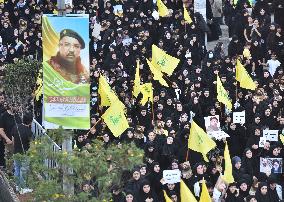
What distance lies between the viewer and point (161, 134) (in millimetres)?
21969

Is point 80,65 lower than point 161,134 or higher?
higher

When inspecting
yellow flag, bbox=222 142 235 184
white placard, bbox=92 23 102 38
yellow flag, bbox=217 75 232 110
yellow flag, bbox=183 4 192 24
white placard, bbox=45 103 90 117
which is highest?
white placard, bbox=45 103 90 117

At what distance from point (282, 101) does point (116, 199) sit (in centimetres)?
663

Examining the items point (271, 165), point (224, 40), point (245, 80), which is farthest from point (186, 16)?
point (271, 165)

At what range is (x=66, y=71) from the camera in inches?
637

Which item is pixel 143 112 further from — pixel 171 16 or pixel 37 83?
pixel 171 16

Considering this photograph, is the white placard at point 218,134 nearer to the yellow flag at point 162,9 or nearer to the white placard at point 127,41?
the white placard at point 127,41

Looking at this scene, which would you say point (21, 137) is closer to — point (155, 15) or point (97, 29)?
point (97, 29)

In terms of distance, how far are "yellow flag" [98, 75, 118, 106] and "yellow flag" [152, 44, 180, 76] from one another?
8.95ft

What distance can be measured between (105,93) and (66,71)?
6.53 metres

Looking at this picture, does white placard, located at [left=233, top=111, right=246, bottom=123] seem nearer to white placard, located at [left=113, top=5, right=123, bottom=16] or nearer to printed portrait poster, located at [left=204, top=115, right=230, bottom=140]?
printed portrait poster, located at [left=204, top=115, right=230, bottom=140]

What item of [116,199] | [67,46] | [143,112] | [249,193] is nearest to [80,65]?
[67,46]

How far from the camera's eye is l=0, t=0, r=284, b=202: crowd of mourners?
20.5m

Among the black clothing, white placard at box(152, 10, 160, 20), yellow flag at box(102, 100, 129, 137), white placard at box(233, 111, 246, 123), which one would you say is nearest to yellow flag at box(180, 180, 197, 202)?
yellow flag at box(102, 100, 129, 137)
